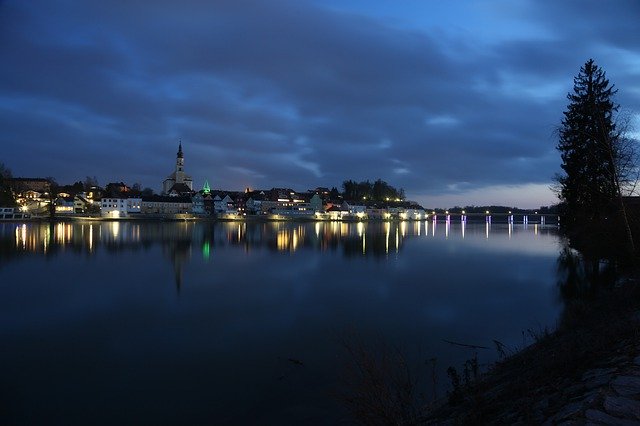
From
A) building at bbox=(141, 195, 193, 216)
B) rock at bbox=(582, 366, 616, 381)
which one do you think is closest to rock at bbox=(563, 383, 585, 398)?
rock at bbox=(582, 366, 616, 381)

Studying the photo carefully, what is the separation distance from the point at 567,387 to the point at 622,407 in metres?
1.10

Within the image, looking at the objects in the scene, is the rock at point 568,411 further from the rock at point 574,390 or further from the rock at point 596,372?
the rock at point 596,372

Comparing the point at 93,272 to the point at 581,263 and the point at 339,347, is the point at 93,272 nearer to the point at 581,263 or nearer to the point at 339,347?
the point at 339,347

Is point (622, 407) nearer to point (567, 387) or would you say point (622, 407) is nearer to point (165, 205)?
point (567, 387)

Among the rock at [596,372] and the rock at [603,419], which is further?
the rock at [596,372]

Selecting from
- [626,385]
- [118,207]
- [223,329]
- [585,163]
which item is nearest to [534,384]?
[626,385]

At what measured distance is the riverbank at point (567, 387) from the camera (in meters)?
4.34

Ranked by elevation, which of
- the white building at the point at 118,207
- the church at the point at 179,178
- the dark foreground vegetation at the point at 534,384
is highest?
the church at the point at 179,178

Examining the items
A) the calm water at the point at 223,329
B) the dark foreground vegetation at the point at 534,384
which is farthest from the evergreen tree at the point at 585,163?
the dark foreground vegetation at the point at 534,384

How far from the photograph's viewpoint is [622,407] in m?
4.24

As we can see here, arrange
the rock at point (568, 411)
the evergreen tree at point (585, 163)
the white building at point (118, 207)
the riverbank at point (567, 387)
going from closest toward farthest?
the rock at point (568, 411)
the riverbank at point (567, 387)
the evergreen tree at point (585, 163)
the white building at point (118, 207)

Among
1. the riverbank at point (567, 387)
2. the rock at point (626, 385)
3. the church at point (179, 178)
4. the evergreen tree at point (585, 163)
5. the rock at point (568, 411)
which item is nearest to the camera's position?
the rock at point (568, 411)

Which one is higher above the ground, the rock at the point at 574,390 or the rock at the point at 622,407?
the rock at the point at 622,407

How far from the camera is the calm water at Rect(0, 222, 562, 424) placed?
814 cm
